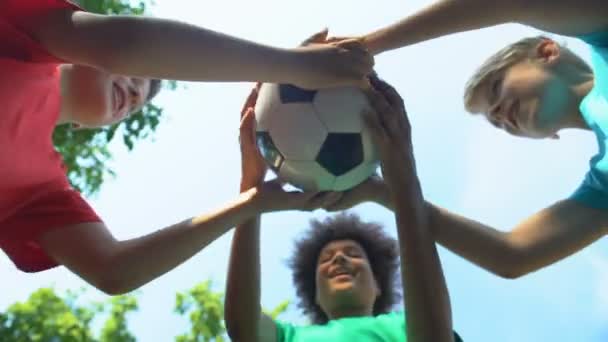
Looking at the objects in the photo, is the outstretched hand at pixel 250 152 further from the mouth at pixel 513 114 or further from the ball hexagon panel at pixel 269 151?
the mouth at pixel 513 114

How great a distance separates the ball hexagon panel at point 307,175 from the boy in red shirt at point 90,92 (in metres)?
0.10

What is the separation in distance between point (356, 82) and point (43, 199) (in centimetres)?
131

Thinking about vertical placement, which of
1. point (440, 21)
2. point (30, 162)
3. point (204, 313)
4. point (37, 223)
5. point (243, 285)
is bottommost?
point (204, 313)

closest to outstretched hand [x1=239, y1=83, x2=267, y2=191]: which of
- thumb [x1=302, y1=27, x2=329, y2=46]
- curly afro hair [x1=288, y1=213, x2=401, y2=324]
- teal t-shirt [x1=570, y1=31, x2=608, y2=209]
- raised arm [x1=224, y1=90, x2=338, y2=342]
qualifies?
raised arm [x1=224, y1=90, x2=338, y2=342]

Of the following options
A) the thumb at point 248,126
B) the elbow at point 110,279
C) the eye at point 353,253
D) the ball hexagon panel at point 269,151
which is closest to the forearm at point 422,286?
the ball hexagon panel at point 269,151

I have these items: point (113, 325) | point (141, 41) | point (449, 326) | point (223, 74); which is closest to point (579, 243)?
point (449, 326)

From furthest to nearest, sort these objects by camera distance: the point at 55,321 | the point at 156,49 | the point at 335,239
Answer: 1. the point at 55,321
2. the point at 335,239
3. the point at 156,49

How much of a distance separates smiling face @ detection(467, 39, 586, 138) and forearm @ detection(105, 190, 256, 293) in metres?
1.39

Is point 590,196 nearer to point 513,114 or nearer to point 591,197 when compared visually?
point 591,197

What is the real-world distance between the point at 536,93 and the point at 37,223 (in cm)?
220

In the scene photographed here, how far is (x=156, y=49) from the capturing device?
7.30 feet

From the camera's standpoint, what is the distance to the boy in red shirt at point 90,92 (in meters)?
2.25

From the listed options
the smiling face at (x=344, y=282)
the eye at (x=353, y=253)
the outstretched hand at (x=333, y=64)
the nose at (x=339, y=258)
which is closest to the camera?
the outstretched hand at (x=333, y=64)

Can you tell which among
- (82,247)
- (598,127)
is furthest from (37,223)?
(598,127)
